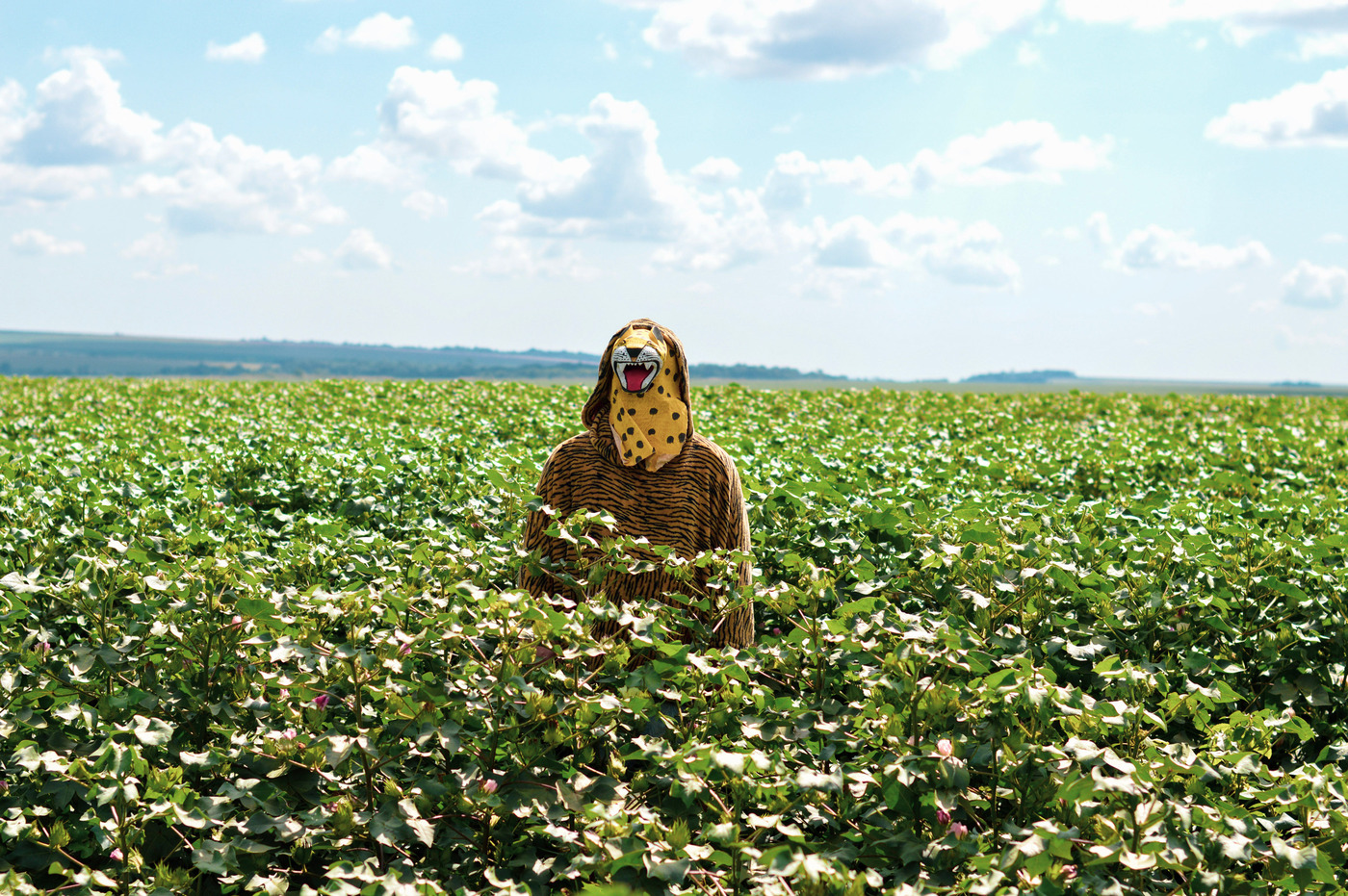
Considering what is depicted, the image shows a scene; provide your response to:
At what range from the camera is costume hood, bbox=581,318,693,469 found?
389 centimetres

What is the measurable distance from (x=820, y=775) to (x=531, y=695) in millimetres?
819

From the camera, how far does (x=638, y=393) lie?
3.85 meters

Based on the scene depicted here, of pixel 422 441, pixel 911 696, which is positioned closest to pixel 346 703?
pixel 911 696

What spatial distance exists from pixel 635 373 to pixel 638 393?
8 centimetres

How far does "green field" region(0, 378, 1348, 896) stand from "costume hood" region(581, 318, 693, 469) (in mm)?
512

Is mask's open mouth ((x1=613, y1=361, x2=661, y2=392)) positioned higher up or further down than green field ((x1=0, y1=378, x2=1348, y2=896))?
higher up

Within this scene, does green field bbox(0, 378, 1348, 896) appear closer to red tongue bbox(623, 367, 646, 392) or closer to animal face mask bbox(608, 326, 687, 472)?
animal face mask bbox(608, 326, 687, 472)

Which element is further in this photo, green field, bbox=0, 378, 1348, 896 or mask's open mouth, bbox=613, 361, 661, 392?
mask's open mouth, bbox=613, 361, 661, 392

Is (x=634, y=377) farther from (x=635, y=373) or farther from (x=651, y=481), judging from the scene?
(x=651, y=481)

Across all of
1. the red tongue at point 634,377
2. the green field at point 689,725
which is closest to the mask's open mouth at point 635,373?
the red tongue at point 634,377

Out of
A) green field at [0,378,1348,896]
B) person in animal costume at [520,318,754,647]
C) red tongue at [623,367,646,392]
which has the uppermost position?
red tongue at [623,367,646,392]

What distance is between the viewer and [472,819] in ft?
9.14

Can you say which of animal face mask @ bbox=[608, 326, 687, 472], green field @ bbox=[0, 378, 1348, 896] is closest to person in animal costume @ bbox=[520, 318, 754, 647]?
animal face mask @ bbox=[608, 326, 687, 472]

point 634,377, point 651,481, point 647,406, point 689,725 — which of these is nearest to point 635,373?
point 634,377
